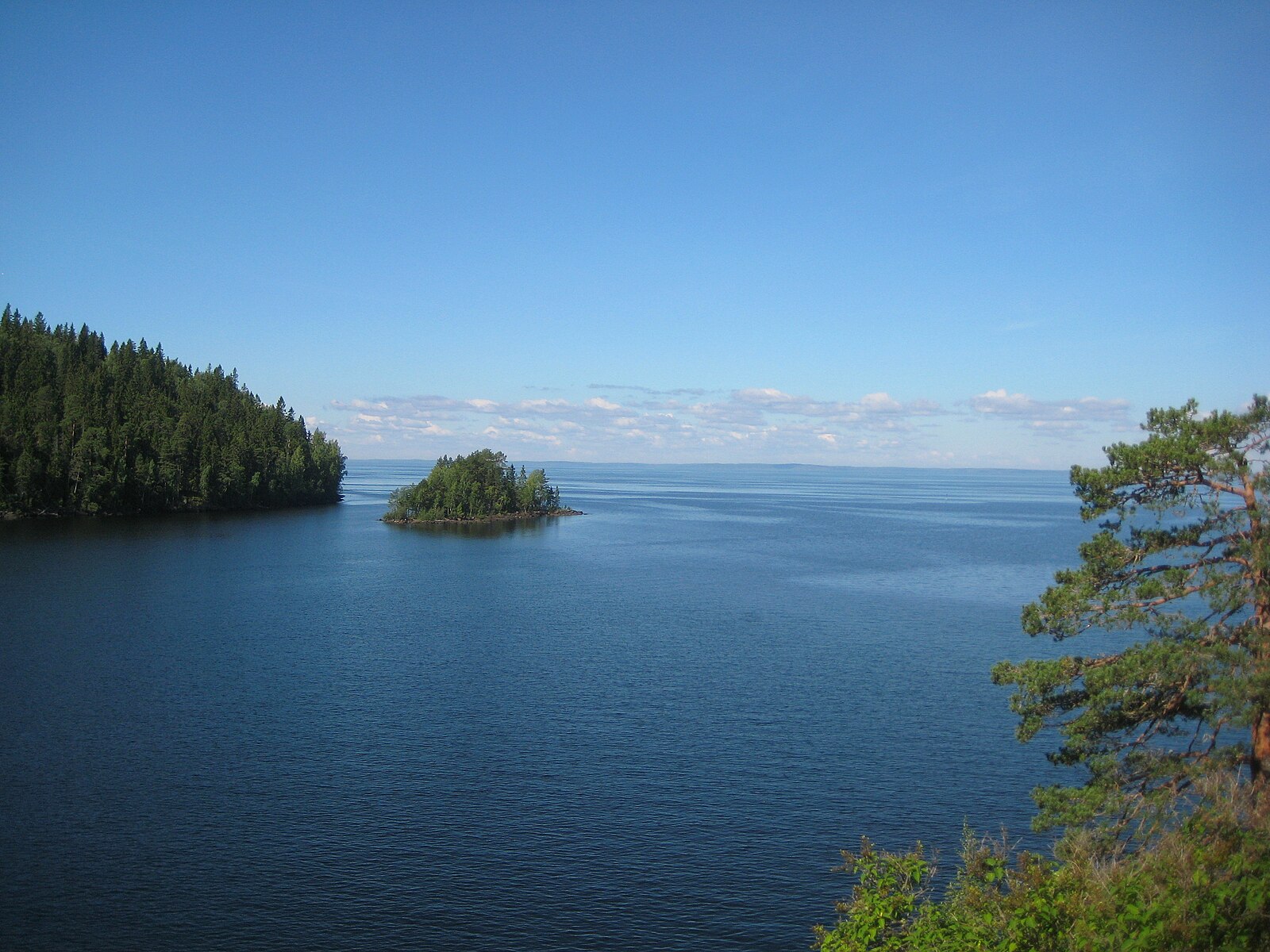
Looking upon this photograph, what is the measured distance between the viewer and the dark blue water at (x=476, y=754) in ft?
68.5

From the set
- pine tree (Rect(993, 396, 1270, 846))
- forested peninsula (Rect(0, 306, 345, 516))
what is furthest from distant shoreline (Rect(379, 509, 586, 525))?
pine tree (Rect(993, 396, 1270, 846))

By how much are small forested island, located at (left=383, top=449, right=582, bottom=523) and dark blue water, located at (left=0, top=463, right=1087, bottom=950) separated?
51350 millimetres

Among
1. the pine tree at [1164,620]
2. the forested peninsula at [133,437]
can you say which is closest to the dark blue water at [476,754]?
the pine tree at [1164,620]

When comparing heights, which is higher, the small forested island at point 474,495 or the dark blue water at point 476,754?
the small forested island at point 474,495

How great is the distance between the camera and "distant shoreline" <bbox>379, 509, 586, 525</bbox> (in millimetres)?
113938

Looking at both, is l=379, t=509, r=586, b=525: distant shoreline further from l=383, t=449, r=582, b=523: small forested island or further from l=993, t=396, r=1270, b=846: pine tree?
l=993, t=396, r=1270, b=846: pine tree

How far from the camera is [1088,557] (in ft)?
56.0

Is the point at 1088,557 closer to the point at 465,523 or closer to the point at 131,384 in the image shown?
the point at 465,523

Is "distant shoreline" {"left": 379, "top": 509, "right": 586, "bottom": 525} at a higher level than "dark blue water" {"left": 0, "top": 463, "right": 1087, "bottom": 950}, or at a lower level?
higher

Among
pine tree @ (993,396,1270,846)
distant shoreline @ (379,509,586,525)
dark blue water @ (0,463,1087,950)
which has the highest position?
pine tree @ (993,396,1270,846)

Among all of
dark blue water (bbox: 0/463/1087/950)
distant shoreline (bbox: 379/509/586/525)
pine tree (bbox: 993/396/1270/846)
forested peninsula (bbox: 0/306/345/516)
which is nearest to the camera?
pine tree (bbox: 993/396/1270/846)

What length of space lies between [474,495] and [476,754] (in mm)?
90727

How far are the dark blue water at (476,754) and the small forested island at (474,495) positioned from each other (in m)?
51.4

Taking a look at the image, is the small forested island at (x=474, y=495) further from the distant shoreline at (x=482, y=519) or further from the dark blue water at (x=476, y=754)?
the dark blue water at (x=476, y=754)
